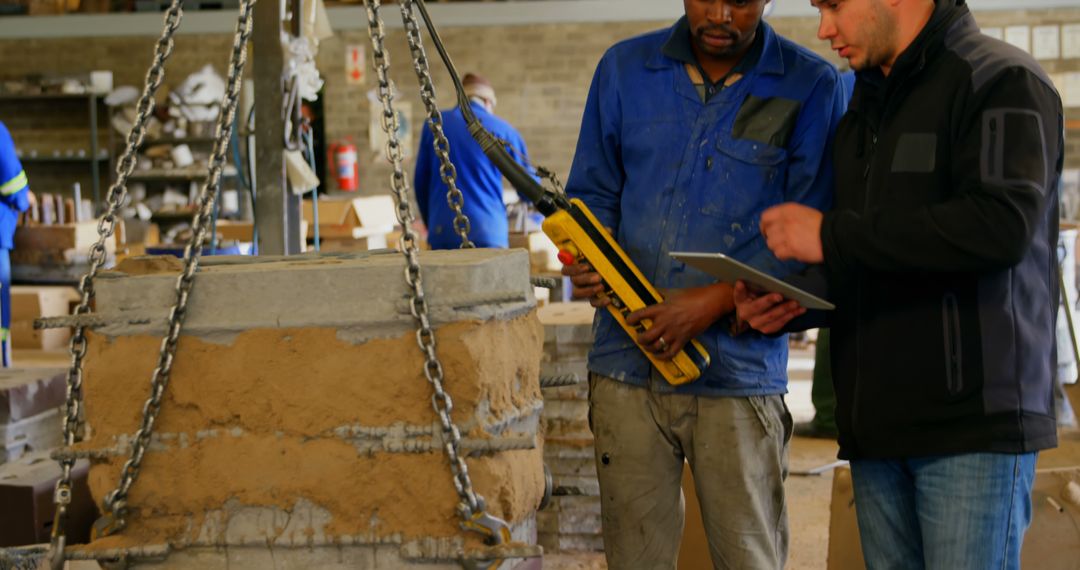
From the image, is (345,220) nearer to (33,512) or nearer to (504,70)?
(33,512)

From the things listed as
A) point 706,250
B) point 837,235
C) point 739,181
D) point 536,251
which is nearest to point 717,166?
point 739,181

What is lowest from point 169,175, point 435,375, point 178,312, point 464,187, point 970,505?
point 970,505

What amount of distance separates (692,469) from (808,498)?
8.75 feet

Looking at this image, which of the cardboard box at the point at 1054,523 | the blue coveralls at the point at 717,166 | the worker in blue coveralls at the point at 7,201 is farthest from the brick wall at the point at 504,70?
the blue coveralls at the point at 717,166

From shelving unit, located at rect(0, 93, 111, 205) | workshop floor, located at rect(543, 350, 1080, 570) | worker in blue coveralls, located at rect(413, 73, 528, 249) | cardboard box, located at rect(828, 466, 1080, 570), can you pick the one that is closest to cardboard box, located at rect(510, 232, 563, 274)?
worker in blue coveralls, located at rect(413, 73, 528, 249)

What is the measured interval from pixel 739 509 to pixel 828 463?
324 centimetres

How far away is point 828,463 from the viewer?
18.0 ft

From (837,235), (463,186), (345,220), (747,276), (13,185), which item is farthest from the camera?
(345,220)

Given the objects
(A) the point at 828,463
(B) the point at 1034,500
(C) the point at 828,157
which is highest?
(C) the point at 828,157

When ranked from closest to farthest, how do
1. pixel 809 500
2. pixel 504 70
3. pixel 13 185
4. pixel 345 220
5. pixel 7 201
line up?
1. pixel 809 500
2. pixel 13 185
3. pixel 7 201
4. pixel 345 220
5. pixel 504 70

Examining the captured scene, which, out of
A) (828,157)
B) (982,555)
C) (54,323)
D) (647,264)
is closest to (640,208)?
(647,264)

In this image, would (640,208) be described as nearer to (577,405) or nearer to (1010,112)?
(1010,112)

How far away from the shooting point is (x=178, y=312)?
6.32ft

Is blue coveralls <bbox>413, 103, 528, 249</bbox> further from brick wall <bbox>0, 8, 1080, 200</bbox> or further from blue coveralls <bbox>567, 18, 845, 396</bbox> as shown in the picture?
brick wall <bbox>0, 8, 1080, 200</bbox>
